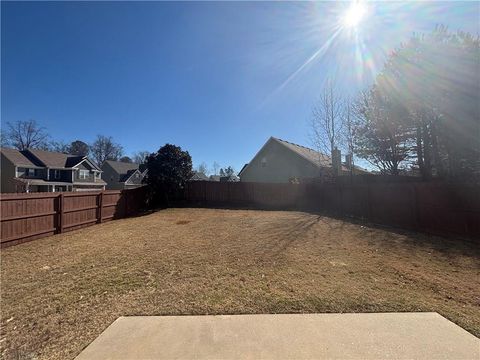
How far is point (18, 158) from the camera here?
31.0 metres

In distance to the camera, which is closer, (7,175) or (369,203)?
(369,203)

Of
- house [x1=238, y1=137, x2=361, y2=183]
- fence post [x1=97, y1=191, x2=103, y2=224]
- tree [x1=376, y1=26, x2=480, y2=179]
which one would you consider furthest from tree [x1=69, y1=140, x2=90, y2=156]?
tree [x1=376, y1=26, x2=480, y2=179]

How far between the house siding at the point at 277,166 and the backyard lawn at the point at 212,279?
48.1 ft

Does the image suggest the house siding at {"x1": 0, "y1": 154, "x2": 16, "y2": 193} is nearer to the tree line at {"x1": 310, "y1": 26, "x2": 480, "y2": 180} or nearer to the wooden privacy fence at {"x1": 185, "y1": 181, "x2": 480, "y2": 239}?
the wooden privacy fence at {"x1": 185, "y1": 181, "x2": 480, "y2": 239}

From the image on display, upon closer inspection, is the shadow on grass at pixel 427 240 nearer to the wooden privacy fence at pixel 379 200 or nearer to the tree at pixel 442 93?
the wooden privacy fence at pixel 379 200

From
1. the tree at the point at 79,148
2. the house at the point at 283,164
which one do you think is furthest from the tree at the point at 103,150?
the house at the point at 283,164

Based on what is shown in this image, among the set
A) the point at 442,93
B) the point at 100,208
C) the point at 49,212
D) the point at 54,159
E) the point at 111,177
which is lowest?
the point at 100,208

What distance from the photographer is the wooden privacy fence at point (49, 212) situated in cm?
721

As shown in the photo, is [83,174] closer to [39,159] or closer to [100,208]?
[39,159]

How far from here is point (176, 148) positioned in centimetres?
1875

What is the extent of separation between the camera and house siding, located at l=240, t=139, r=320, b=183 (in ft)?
75.8

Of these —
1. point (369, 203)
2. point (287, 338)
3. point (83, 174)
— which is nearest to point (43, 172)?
point (83, 174)

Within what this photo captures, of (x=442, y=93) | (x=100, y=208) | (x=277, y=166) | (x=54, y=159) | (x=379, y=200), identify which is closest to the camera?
(x=442, y=93)

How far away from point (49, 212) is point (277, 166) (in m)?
19.6
